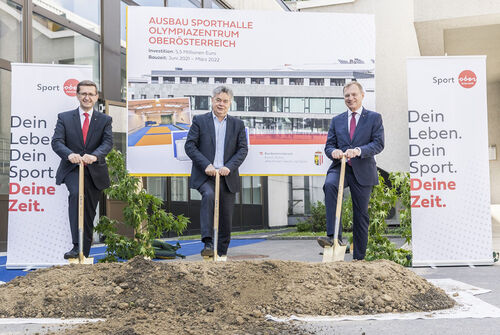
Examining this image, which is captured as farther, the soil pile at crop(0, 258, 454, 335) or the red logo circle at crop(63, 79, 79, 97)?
the red logo circle at crop(63, 79, 79, 97)

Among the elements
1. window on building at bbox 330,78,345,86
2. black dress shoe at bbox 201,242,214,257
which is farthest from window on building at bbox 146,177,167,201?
black dress shoe at bbox 201,242,214,257

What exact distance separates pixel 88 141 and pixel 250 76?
1.95 metres

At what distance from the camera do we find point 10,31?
809 cm

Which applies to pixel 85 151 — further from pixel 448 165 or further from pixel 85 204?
pixel 448 165

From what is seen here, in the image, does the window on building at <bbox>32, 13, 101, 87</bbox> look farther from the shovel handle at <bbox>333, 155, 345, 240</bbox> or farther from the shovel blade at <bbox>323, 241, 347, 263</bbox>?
the shovel blade at <bbox>323, 241, 347, 263</bbox>

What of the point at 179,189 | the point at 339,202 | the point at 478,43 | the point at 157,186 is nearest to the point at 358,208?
the point at 339,202

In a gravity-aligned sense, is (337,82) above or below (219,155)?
above

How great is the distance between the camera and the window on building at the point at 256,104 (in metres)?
6.24

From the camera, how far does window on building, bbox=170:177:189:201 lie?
501 inches

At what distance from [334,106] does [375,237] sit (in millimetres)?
1525

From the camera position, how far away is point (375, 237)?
572cm

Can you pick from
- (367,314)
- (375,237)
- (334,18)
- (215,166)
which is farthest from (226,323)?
(334,18)

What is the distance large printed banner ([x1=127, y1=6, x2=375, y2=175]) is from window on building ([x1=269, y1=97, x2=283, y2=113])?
0.4 inches

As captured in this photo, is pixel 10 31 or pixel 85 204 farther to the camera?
pixel 10 31
